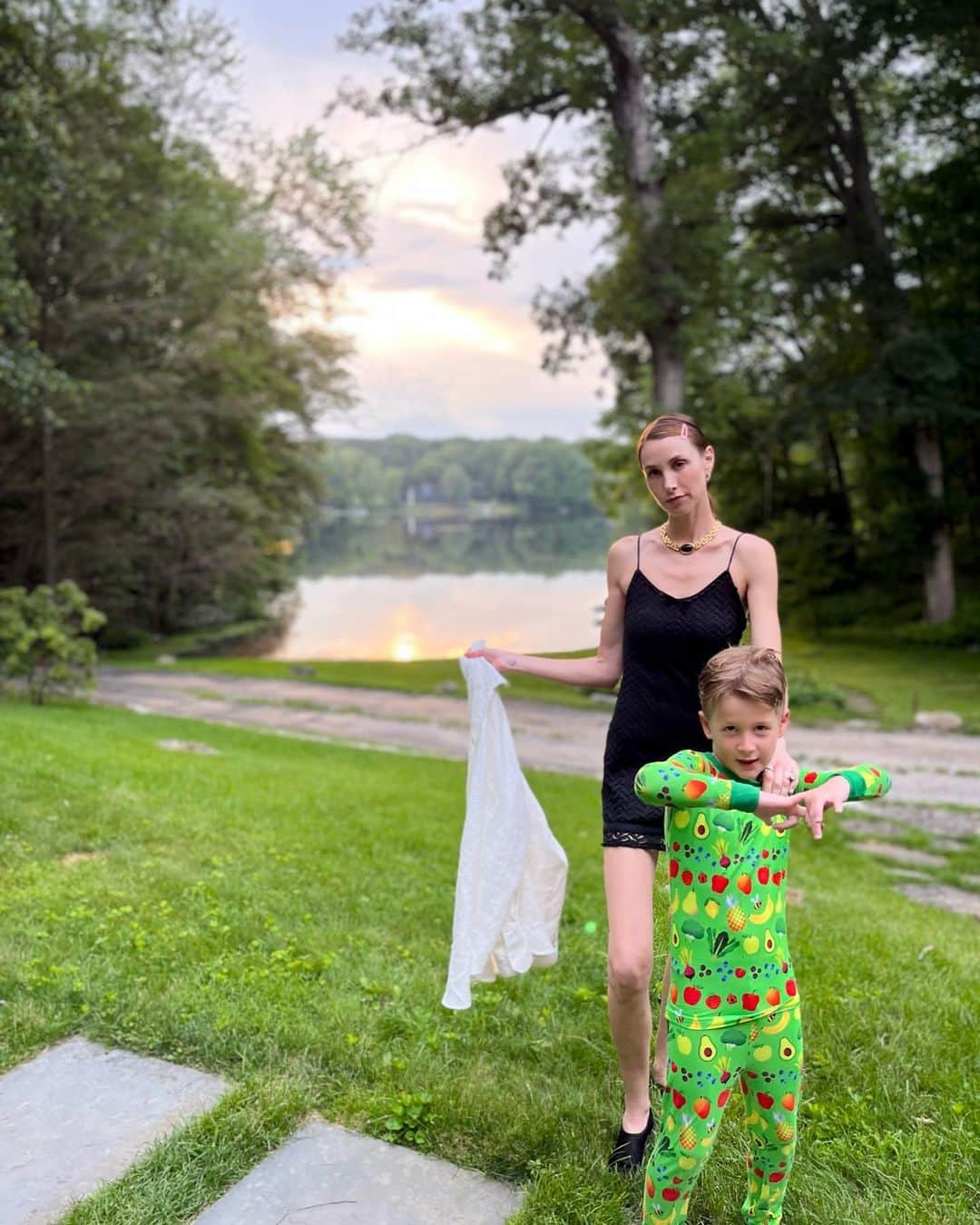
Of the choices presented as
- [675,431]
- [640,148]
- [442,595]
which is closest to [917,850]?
[675,431]

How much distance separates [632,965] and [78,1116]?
1713 mm

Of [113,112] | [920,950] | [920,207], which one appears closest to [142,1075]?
[920,950]

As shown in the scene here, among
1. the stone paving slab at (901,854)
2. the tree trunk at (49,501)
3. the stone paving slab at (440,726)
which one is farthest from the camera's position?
the tree trunk at (49,501)

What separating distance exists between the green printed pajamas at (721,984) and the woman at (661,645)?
436 mm

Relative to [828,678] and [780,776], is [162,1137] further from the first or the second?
[828,678]

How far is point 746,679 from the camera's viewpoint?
2043 mm

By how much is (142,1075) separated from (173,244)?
69.0 ft

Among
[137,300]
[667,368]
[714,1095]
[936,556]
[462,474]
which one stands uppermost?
[462,474]

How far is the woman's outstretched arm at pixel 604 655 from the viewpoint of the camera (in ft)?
9.29

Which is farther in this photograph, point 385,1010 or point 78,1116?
point 385,1010

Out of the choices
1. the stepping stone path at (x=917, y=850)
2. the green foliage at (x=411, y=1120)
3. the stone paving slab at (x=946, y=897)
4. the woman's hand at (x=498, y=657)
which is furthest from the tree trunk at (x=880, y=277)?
the green foliage at (x=411, y=1120)

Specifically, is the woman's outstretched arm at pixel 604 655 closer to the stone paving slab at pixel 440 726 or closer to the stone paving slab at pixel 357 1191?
the stone paving slab at pixel 357 1191

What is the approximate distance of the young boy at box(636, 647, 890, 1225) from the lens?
2.02 metres

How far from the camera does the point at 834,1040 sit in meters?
3.31
